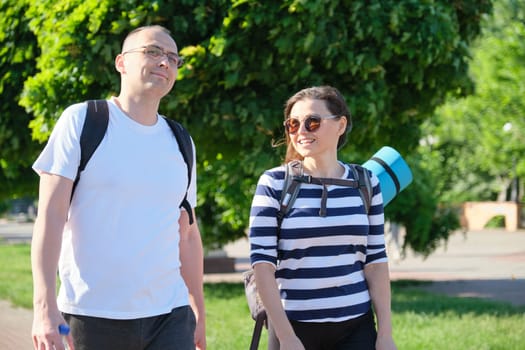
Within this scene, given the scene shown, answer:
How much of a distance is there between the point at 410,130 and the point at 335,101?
7108 mm

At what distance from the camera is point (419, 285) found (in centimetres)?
1781

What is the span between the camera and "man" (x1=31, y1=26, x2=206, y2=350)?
112 inches

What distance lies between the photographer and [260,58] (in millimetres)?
8844

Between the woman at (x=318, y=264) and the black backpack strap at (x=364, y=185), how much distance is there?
32 mm

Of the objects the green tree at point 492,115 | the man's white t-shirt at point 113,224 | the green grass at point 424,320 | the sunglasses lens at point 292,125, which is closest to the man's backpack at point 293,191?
the sunglasses lens at point 292,125

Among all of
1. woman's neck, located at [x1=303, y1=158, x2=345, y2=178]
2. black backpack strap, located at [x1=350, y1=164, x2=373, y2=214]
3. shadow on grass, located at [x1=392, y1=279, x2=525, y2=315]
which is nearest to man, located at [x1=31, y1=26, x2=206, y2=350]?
woman's neck, located at [x1=303, y1=158, x2=345, y2=178]

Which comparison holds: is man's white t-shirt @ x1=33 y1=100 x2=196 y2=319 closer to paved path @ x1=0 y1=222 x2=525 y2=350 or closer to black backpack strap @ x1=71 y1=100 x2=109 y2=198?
black backpack strap @ x1=71 y1=100 x2=109 y2=198

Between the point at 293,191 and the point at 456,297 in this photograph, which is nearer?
the point at 293,191

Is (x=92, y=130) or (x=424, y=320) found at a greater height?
(x=92, y=130)

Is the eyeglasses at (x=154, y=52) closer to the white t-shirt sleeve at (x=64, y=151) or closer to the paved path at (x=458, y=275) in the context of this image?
the white t-shirt sleeve at (x=64, y=151)

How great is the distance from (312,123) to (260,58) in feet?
18.2

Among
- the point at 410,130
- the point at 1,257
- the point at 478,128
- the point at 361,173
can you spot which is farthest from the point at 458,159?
the point at 361,173

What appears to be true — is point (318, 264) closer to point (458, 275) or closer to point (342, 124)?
point (342, 124)

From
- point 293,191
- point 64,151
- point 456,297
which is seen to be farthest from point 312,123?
point 456,297
